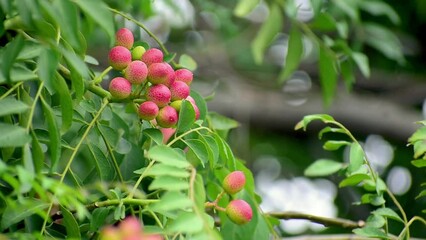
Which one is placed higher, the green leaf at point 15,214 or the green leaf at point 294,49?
the green leaf at point 15,214

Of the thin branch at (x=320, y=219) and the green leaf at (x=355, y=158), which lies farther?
the thin branch at (x=320, y=219)

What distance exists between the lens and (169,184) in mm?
663

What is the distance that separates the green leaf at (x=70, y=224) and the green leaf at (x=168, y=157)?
120mm

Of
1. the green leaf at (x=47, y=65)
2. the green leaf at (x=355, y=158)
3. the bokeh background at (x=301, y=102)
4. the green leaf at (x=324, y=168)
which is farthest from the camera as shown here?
the bokeh background at (x=301, y=102)

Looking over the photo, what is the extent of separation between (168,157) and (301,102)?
1.76 metres

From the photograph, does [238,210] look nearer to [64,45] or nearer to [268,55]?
[64,45]

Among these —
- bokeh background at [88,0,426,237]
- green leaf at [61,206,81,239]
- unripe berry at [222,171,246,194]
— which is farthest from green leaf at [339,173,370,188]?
bokeh background at [88,0,426,237]

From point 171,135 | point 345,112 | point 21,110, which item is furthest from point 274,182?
point 21,110

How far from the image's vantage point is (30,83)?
2.74 feet

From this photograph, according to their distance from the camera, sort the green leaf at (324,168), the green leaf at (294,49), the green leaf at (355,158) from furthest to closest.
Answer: the green leaf at (294,49), the green leaf at (324,168), the green leaf at (355,158)

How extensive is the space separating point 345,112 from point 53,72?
5.56 feet

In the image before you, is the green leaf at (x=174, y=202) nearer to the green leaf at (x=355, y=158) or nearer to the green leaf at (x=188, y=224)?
the green leaf at (x=188, y=224)

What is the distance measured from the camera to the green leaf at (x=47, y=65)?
0.70 metres

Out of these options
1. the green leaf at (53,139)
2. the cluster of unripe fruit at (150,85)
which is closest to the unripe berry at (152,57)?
the cluster of unripe fruit at (150,85)
